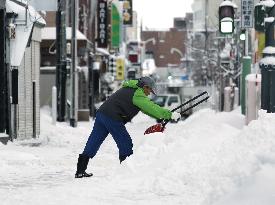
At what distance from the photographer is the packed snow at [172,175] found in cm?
685

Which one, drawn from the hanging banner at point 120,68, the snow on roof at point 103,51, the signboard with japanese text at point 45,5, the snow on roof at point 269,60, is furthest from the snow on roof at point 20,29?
the hanging banner at point 120,68

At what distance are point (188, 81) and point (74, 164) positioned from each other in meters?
91.9

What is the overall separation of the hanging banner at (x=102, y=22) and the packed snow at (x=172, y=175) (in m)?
34.0

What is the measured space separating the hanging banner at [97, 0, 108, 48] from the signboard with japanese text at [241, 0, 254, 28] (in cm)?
2024

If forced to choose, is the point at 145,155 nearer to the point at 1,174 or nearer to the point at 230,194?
the point at 1,174

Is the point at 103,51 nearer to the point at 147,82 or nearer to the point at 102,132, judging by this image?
the point at 102,132

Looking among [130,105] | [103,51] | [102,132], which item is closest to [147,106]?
[130,105]

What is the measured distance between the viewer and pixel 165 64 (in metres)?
151

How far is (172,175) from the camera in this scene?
922cm

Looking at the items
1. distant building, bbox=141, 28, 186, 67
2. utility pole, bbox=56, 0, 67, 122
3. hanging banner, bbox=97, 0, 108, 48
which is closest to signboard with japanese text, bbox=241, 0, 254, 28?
utility pole, bbox=56, 0, 67, 122

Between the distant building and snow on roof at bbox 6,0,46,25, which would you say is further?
the distant building

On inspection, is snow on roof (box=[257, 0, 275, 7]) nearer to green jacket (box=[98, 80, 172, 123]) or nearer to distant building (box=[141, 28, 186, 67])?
green jacket (box=[98, 80, 172, 123])

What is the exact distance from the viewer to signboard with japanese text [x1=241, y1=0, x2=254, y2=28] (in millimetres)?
26344

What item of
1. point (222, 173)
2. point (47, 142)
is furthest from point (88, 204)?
point (47, 142)
